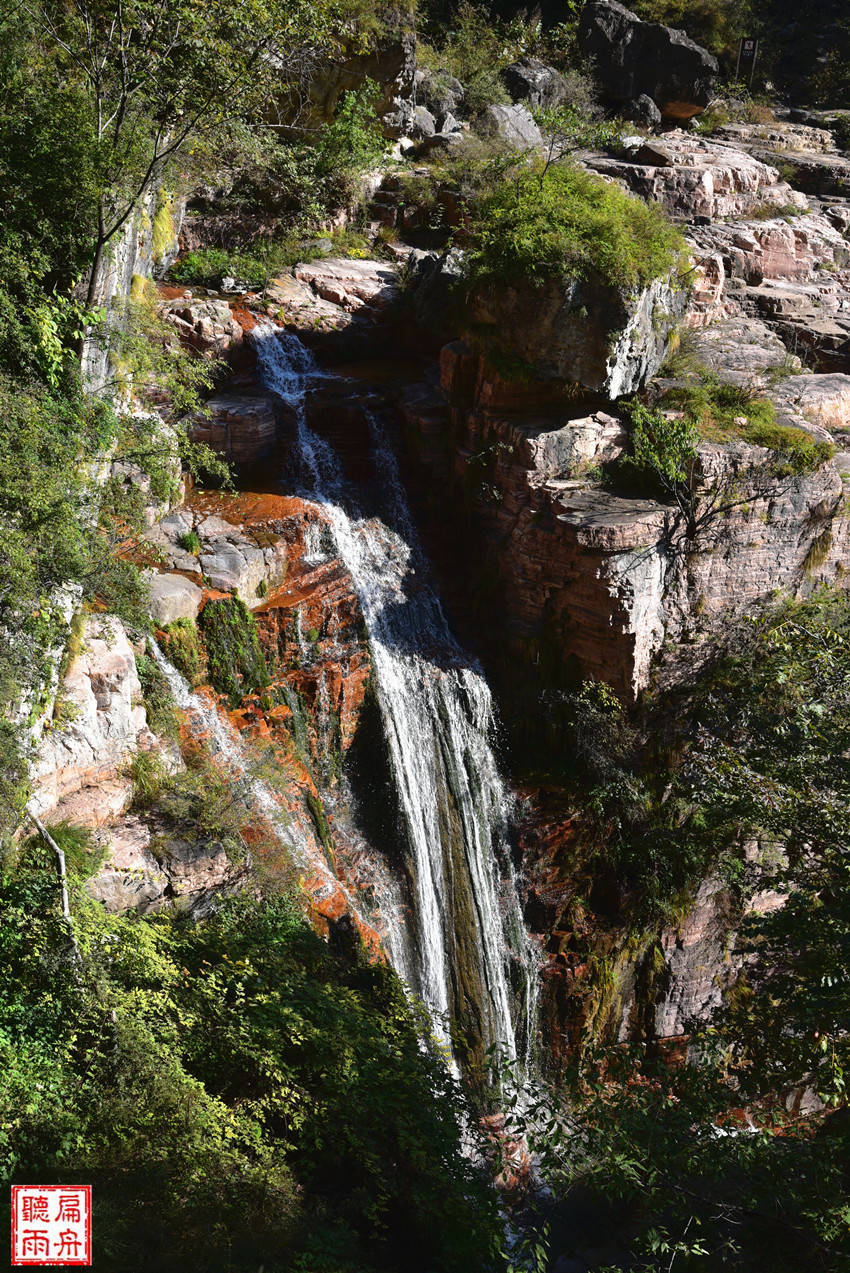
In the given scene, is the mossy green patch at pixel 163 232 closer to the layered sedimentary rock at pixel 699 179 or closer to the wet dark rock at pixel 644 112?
the layered sedimentary rock at pixel 699 179

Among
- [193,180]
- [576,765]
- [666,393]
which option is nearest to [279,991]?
[576,765]

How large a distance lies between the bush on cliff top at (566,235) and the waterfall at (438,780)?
424cm

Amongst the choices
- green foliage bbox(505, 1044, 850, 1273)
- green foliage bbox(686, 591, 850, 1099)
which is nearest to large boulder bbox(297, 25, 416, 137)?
green foliage bbox(686, 591, 850, 1099)

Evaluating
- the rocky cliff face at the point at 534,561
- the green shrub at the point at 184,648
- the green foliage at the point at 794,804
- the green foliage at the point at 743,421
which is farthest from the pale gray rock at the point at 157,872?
the green foliage at the point at 743,421

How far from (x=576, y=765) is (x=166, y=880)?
6.73 m

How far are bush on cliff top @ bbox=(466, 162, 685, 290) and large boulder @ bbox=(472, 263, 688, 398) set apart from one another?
205mm

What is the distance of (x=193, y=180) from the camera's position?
647 inches

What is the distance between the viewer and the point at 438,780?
12.1 metres

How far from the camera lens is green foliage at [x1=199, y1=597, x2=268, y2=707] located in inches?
424

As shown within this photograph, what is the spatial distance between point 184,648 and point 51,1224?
634cm

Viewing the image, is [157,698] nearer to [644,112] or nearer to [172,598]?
[172,598]

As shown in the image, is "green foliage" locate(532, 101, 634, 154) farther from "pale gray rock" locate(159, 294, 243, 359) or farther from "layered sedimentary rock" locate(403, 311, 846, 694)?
"pale gray rock" locate(159, 294, 243, 359)

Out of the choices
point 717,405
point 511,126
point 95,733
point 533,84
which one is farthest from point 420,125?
point 95,733

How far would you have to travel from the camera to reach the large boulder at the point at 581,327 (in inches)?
478
